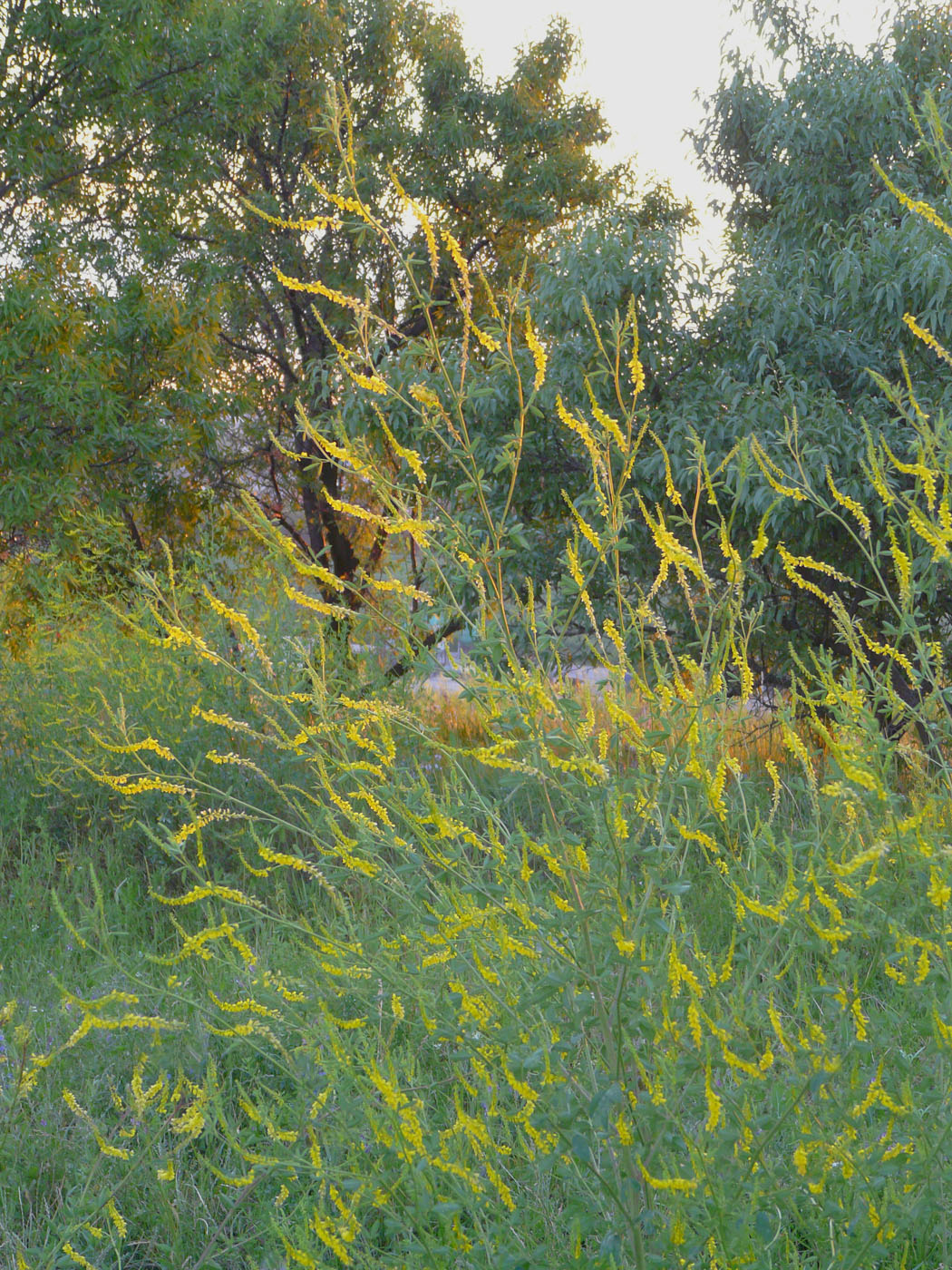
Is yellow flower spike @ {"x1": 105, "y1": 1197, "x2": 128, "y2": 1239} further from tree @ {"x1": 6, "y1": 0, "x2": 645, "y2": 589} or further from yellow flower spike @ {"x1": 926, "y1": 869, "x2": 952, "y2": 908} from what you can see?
tree @ {"x1": 6, "y1": 0, "x2": 645, "y2": 589}

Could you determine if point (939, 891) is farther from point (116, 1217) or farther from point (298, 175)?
point (298, 175)

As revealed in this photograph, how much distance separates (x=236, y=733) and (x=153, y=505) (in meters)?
5.96

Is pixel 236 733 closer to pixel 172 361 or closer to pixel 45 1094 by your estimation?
pixel 45 1094

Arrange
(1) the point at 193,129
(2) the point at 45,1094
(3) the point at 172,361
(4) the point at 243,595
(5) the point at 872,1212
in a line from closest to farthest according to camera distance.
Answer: (5) the point at 872,1212
(2) the point at 45,1094
(4) the point at 243,595
(3) the point at 172,361
(1) the point at 193,129

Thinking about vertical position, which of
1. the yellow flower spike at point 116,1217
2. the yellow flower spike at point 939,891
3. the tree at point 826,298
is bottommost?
the yellow flower spike at point 116,1217

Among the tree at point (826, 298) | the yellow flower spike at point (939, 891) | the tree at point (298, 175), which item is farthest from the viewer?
the tree at point (298, 175)

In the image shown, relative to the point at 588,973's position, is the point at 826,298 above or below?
above

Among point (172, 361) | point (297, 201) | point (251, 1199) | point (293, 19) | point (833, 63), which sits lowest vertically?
point (251, 1199)

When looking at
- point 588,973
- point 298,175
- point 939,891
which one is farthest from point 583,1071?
point 298,175

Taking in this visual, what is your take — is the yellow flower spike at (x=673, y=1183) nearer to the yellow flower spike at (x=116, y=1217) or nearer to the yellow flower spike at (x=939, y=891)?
the yellow flower spike at (x=939, y=891)

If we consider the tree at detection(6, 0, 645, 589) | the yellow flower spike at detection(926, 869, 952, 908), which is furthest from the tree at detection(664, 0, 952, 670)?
the yellow flower spike at detection(926, 869, 952, 908)

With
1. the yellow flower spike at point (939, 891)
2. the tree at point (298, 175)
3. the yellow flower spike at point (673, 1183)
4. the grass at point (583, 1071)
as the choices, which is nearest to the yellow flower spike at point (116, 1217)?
the grass at point (583, 1071)

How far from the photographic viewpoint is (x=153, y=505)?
10797 mm

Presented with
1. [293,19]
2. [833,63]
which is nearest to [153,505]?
[293,19]
